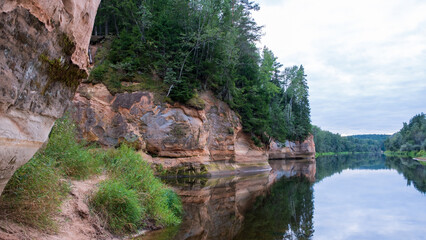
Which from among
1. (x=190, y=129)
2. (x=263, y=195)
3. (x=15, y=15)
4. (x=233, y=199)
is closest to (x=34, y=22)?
(x=15, y=15)

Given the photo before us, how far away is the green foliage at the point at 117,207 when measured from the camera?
274 inches

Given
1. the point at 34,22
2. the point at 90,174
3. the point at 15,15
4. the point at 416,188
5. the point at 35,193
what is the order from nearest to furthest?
the point at 15,15
the point at 34,22
the point at 35,193
the point at 90,174
the point at 416,188

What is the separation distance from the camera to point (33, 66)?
3521mm

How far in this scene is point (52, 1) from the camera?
3525 millimetres

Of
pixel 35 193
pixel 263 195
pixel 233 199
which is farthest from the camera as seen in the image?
pixel 263 195

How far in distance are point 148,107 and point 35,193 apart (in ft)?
56.1

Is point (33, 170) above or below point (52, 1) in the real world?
below

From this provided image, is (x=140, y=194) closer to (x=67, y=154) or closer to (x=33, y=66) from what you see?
(x=67, y=154)

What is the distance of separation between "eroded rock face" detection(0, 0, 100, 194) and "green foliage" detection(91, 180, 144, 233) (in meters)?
3.44

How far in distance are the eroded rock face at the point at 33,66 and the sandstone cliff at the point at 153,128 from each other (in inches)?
646

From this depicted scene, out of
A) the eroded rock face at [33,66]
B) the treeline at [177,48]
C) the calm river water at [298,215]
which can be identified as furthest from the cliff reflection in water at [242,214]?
the treeline at [177,48]

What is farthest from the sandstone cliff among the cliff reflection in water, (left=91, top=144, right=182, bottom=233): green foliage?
(left=91, top=144, right=182, bottom=233): green foliage

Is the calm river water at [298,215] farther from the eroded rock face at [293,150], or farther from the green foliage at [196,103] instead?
the eroded rock face at [293,150]

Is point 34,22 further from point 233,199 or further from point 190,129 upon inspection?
point 190,129
